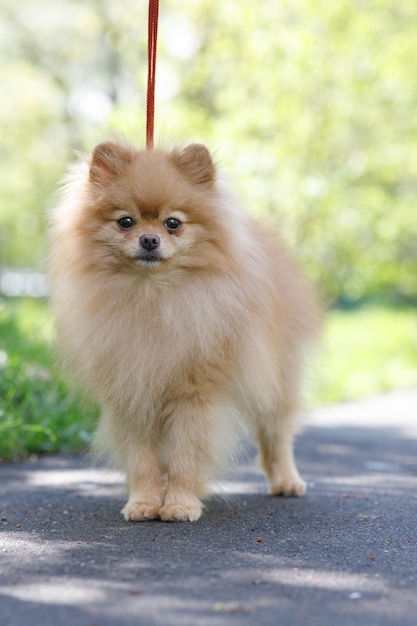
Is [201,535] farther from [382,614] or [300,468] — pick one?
[300,468]

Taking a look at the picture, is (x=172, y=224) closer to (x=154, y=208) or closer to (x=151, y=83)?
(x=154, y=208)

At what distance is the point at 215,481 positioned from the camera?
4426 mm

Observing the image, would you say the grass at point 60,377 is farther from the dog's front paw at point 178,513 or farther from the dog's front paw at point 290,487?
the dog's front paw at point 178,513

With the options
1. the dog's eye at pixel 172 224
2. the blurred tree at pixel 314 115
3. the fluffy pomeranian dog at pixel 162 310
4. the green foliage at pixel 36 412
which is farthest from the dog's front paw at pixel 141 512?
the blurred tree at pixel 314 115

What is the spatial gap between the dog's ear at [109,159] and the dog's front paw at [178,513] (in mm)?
1548

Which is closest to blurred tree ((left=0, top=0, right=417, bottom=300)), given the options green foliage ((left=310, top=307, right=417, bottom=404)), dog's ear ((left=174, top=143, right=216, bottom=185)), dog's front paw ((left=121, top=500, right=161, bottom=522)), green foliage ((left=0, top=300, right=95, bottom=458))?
green foliage ((left=310, top=307, right=417, bottom=404))

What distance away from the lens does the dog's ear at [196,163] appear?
423 cm

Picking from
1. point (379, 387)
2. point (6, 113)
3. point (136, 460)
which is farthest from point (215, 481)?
point (6, 113)

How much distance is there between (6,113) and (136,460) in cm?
1930

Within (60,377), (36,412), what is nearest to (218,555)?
(60,377)

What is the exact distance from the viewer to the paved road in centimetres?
274

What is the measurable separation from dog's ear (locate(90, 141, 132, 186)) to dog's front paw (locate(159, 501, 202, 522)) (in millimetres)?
1548

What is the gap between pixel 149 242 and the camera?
3951 millimetres

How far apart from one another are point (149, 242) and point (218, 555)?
138 centimetres
